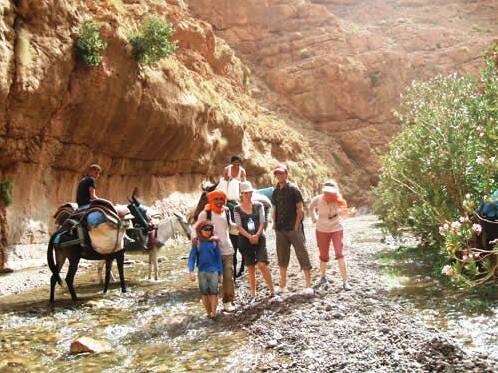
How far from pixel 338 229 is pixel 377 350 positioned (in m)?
3.52

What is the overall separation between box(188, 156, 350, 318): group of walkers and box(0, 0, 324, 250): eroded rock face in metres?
9.28

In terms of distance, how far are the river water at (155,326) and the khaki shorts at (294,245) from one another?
1776mm

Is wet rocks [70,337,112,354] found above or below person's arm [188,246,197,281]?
below

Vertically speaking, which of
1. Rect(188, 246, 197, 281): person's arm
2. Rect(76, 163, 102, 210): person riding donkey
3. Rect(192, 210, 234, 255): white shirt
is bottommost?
Rect(188, 246, 197, 281): person's arm

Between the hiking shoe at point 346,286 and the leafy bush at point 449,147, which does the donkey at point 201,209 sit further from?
the leafy bush at point 449,147

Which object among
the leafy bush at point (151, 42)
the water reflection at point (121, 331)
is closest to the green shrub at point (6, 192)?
the water reflection at point (121, 331)

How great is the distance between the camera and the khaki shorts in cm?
896

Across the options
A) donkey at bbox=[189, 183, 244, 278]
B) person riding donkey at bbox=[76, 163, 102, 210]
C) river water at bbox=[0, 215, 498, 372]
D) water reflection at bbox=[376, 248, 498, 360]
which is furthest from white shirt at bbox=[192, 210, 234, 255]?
person riding donkey at bbox=[76, 163, 102, 210]

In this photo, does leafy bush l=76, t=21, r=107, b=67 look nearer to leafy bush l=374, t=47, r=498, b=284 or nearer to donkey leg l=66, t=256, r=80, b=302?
donkey leg l=66, t=256, r=80, b=302

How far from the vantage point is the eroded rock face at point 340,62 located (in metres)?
50.4

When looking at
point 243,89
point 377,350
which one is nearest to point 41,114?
point 377,350

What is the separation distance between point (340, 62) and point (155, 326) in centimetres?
4761

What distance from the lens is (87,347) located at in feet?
22.8

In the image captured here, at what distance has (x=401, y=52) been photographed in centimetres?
5591
